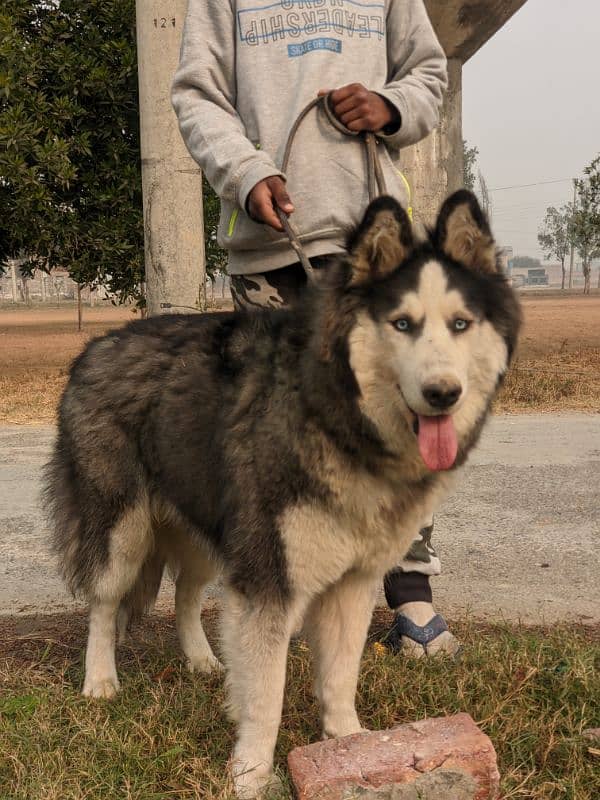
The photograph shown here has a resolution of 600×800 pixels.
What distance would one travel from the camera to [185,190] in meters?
6.72

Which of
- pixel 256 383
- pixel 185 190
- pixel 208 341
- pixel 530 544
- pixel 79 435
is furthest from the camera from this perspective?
pixel 185 190

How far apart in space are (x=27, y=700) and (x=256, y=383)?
1531mm

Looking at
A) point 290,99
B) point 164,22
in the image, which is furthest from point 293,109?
point 164,22

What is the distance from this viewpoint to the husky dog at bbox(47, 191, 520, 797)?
2.57 metres

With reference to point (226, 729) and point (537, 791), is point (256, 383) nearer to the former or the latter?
point (226, 729)

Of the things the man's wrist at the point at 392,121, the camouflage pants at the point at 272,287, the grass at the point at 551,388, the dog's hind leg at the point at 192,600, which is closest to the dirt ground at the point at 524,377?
the grass at the point at 551,388

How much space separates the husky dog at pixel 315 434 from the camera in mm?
2568

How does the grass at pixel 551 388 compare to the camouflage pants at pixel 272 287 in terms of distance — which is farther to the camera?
the grass at pixel 551 388

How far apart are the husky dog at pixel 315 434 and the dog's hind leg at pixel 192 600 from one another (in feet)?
1.47

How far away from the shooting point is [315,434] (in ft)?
8.96

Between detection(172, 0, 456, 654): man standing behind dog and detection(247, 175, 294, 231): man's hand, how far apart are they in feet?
0.31

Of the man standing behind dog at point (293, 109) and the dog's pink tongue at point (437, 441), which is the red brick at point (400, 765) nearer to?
the dog's pink tongue at point (437, 441)

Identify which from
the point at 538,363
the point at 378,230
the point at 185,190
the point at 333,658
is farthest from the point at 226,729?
the point at 538,363

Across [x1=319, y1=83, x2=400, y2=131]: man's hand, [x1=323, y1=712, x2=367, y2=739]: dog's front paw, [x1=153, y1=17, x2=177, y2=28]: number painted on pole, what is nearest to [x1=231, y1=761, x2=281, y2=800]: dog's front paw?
[x1=323, y1=712, x2=367, y2=739]: dog's front paw
